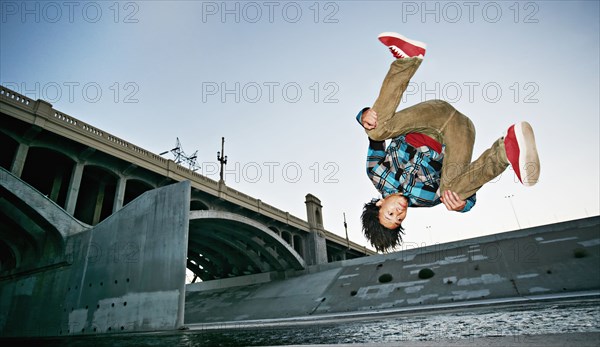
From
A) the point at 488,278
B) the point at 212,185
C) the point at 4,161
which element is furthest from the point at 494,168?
the point at 4,161

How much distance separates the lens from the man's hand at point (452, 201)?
394cm

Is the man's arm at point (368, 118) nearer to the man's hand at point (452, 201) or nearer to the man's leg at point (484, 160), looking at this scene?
the man's leg at point (484, 160)

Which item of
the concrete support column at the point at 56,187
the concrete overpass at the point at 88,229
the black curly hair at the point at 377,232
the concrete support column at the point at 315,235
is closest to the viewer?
the black curly hair at the point at 377,232

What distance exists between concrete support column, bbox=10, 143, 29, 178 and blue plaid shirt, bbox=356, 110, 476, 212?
53.3 ft

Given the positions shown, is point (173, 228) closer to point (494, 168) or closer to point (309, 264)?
point (494, 168)

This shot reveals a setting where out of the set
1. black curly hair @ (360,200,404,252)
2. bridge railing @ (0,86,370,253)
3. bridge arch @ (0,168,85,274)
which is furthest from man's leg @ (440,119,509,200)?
bridge railing @ (0,86,370,253)

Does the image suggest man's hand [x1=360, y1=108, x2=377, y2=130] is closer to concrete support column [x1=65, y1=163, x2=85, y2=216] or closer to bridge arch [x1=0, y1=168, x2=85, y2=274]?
bridge arch [x1=0, y1=168, x2=85, y2=274]

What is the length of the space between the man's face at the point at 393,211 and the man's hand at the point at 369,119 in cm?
119

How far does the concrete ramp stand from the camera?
9.53m

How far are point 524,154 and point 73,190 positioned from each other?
18.5 m

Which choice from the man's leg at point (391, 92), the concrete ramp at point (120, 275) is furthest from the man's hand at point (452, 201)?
the concrete ramp at point (120, 275)

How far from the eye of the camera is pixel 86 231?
39.5 ft

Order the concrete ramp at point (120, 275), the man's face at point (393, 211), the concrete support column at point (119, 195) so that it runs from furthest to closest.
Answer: the concrete support column at point (119, 195) < the concrete ramp at point (120, 275) < the man's face at point (393, 211)

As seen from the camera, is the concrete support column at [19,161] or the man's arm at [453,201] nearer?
→ the man's arm at [453,201]
